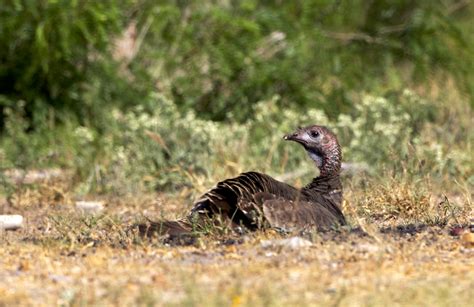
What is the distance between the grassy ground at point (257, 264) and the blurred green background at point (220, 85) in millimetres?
2286

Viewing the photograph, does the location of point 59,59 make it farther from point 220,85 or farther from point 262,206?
point 262,206

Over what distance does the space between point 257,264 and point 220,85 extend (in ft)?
24.0

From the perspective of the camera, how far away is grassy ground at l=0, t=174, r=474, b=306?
494 centimetres

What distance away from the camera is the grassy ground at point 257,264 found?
494 centimetres

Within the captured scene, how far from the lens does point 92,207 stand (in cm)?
940

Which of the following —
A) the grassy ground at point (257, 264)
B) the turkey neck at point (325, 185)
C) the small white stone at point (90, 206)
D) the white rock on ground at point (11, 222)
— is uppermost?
the turkey neck at point (325, 185)

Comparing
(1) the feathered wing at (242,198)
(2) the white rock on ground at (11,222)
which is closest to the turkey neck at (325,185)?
(1) the feathered wing at (242,198)

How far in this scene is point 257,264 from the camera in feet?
18.6

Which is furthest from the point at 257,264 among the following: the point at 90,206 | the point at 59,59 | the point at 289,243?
the point at 59,59

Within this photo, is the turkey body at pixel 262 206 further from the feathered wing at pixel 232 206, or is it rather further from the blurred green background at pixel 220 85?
the blurred green background at pixel 220 85

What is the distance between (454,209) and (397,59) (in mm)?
6792

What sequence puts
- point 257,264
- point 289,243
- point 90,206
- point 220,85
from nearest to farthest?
1. point 257,264
2. point 289,243
3. point 90,206
4. point 220,85

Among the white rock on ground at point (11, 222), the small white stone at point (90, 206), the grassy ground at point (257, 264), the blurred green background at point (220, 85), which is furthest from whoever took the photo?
the blurred green background at point (220, 85)

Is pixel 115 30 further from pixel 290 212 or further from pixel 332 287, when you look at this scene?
pixel 332 287
